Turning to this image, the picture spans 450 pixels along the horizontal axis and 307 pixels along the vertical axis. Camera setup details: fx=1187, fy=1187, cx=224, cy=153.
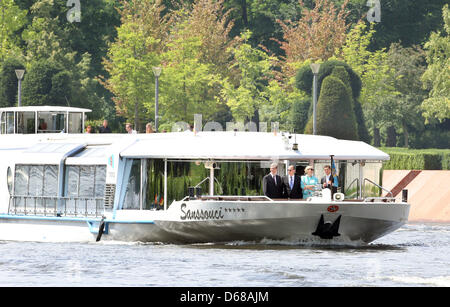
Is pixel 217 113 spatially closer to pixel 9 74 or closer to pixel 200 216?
pixel 9 74

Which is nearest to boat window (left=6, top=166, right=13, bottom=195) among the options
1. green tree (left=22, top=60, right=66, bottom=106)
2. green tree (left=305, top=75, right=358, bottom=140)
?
green tree (left=305, top=75, right=358, bottom=140)

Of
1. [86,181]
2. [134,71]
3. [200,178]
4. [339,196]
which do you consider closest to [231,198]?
[200,178]

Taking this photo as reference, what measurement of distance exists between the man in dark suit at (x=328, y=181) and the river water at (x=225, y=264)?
149cm

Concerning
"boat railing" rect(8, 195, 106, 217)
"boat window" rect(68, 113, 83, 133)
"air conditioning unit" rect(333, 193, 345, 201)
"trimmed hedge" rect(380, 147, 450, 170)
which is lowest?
"boat railing" rect(8, 195, 106, 217)

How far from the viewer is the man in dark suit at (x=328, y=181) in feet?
96.5

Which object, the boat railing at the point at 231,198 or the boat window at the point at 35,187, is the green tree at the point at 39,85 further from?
the boat railing at the point at 231,198

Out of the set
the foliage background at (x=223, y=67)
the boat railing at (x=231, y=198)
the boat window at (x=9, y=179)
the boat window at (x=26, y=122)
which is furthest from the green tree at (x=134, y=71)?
the boat railing at (x=231, y=198)

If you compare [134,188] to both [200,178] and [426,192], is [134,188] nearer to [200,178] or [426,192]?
[200,178]

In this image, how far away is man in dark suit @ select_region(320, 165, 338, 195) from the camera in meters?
29.4

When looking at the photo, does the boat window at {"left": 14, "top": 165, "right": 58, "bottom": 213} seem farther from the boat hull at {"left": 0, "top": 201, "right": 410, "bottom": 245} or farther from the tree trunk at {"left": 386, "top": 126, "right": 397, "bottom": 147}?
the tree trunk at {"left": 386, "top": 126, "right": 397, "bottom": 147}

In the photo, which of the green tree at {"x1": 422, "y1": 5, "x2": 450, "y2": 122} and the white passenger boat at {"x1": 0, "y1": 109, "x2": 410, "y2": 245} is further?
the green tree at {"x1": 422, "y1": 5, "x2": 450, "y2": 122}

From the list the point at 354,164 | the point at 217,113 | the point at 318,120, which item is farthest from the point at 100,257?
the point at 217,113

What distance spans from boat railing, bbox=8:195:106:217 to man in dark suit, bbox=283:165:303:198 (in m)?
5.03

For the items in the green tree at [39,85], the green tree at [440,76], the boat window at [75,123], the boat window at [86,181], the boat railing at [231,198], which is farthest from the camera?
the green tree at [440,76]
